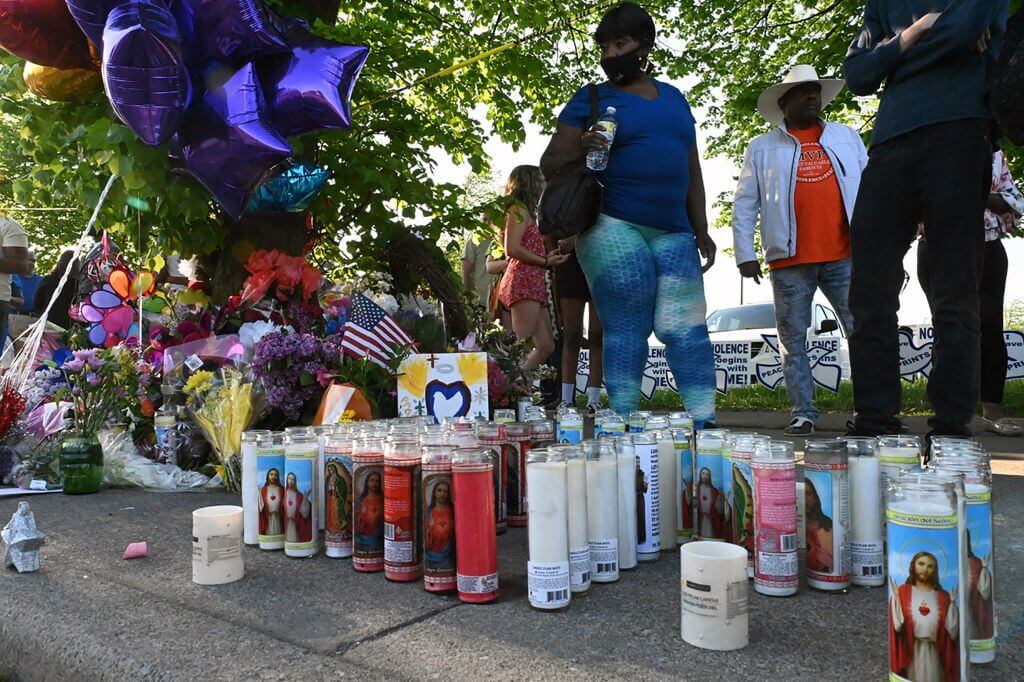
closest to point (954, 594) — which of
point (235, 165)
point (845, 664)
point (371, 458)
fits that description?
point (845, 664)

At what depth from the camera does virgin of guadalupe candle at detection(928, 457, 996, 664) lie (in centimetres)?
134

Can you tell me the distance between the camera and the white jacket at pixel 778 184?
4527mm

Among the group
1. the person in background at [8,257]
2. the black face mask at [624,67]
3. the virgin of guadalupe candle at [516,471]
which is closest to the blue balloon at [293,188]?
the black face mask at [624,67]

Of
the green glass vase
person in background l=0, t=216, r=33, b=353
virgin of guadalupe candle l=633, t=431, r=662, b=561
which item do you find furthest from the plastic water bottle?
person in background l=0, t=216, r=33, b=353

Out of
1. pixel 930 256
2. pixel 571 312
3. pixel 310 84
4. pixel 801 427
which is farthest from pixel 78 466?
pixel 801 427

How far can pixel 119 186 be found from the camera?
11.9 feet

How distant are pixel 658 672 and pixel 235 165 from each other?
252 centimetres

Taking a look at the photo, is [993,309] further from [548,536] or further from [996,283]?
[548,536]

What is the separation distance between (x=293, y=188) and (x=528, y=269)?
223 centimetres

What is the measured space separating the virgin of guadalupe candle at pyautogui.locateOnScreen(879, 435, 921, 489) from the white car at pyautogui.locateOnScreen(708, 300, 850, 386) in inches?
275

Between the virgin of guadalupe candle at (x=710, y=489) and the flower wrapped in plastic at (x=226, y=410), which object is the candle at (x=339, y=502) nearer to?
the virgin of guadalupe candle at (x=710, y=489)

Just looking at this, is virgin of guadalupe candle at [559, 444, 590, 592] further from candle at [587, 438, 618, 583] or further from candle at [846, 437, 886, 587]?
candle at [846, 437, 886, 587]

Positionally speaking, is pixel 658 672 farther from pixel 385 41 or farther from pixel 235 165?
pixel 385 41

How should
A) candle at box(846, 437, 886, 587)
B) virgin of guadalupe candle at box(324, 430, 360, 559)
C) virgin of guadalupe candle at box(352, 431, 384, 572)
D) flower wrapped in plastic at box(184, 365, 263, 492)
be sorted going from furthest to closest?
flower wrapped in plastic at box(184, 365, 263, 492)
virgin of guadalupe candle at box(324, 430, 360, 559)
virgin of guadalupe candle at box(352, 431, 384, 572)
candle at box(846, 437, 886, 587)
